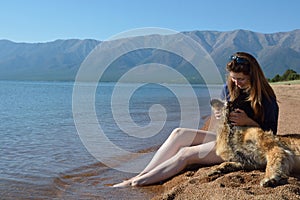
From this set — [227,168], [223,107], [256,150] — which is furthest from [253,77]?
[227,168]

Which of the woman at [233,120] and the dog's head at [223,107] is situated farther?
the dog's head at [223,107]

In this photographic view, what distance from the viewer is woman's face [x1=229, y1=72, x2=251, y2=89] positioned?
5.17 metres

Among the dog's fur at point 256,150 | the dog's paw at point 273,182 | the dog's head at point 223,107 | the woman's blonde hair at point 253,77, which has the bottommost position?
the dog's paw at point 273,182

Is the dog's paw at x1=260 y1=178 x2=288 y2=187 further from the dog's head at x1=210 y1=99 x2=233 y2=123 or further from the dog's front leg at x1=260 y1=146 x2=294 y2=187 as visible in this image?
the dog's head at x1=210 y1=99 x2=233 y2=123

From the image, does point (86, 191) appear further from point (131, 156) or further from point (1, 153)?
point (1, 153)

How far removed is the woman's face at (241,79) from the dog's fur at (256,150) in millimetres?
359

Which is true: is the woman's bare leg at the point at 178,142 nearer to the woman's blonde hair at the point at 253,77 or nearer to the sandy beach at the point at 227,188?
the sandy beach at the point at 227,188

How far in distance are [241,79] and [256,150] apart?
104 cm

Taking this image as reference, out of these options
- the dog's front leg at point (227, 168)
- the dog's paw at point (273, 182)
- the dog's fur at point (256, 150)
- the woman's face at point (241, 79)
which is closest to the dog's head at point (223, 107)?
the dog's fur at point (256, 150)

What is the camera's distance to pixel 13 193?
594 centimetres

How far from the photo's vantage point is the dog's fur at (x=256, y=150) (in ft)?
14.5

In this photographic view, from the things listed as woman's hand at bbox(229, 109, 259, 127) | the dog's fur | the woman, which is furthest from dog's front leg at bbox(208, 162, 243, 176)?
woman's hand at bbox(229, 109, 259, 127)

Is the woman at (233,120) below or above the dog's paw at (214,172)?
above

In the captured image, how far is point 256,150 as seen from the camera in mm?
4871
